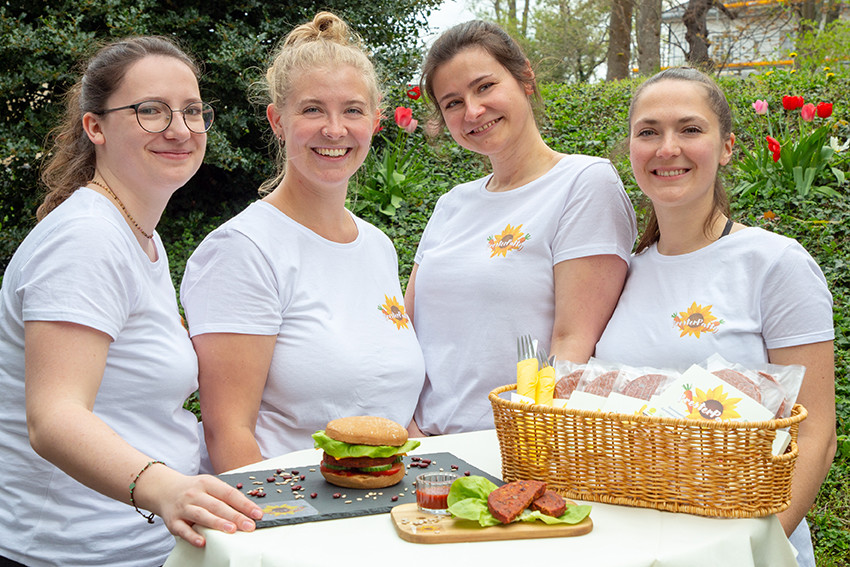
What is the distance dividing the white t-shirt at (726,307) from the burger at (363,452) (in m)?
0.94

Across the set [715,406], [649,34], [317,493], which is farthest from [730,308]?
[649,34]

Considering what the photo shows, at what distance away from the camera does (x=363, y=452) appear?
202 cm

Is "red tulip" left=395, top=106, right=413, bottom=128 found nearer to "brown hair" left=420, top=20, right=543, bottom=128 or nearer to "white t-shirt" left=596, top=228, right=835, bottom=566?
"brown hair" left=420, top=20, right=543, bottom=128

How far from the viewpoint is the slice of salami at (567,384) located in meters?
2.14

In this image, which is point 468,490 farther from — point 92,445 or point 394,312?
point 394,312

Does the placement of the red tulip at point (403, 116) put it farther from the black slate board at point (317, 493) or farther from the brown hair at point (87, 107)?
the black slate board at point (317, 493)

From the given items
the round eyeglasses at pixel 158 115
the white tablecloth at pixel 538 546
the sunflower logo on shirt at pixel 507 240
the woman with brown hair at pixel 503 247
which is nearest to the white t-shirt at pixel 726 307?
the woman with brown hair at pixel 503 247

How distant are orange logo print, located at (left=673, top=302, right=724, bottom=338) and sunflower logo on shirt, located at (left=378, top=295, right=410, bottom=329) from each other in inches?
40.1

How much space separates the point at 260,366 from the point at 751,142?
6313 mm

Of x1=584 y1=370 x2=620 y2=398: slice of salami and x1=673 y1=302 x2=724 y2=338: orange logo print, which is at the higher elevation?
x1=673 y1=302 x2=724 y2=338: orange logo print

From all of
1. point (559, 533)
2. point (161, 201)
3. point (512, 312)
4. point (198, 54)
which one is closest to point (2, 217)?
point (198, 54)

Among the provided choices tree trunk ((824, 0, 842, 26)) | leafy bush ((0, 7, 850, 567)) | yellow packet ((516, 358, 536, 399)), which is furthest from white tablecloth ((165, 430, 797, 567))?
tree trunk ((824, 0, 842, 26))

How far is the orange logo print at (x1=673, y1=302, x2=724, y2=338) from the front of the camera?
2.46 m

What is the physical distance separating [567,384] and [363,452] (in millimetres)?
601
